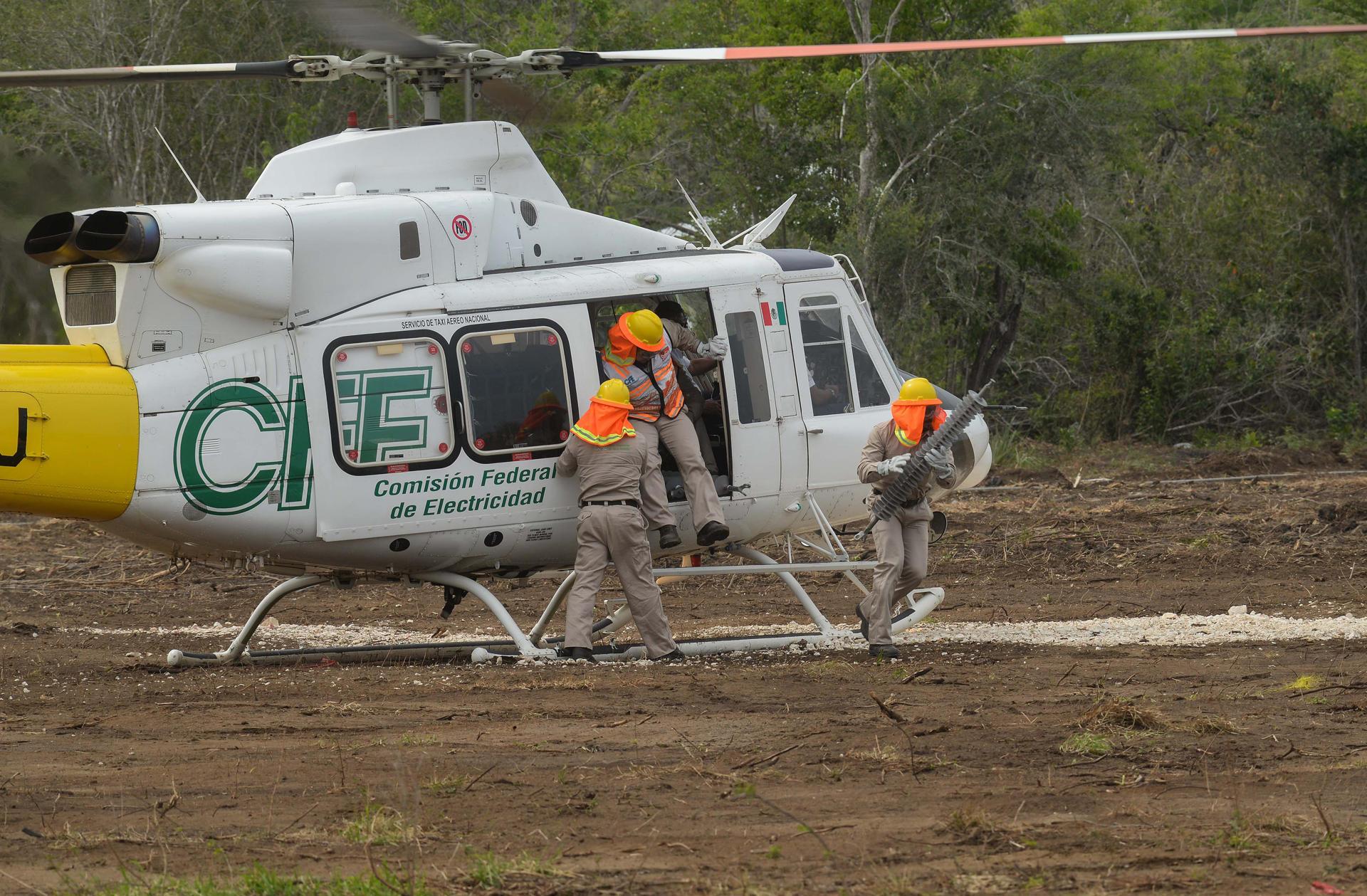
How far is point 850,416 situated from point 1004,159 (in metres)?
15.1

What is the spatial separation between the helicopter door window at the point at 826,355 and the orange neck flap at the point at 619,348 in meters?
1.40

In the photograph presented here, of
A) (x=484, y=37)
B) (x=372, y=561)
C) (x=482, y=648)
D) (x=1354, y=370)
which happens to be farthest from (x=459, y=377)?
(x=1354, y=370)

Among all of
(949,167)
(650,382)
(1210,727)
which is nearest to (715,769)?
(1210,727)

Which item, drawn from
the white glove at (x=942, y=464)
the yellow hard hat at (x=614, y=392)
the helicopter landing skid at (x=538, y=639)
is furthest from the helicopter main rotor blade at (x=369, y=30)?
the white glove at (x=942, y=464)

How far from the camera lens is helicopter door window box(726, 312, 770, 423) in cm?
1058

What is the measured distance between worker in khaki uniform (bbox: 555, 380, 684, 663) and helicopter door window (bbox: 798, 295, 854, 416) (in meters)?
1.53

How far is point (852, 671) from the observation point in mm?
9461

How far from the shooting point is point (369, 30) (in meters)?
8.45

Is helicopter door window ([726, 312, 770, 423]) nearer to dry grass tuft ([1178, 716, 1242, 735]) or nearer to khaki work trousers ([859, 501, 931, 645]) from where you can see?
khaki work trousers ([859, 501, 931, 645])

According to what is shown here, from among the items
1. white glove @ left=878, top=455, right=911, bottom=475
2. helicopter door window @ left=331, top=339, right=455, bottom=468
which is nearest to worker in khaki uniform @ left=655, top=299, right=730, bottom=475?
white glove @ left=878, top=455, right=911, bottom=475

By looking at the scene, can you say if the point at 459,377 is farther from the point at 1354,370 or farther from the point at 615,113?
the point at 1354,370

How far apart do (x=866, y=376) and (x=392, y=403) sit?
11.2 feet

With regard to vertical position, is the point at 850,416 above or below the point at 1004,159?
below

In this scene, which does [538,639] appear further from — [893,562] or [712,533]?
[893,562]
